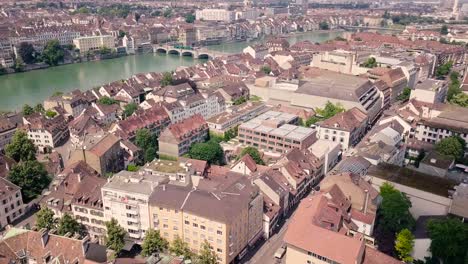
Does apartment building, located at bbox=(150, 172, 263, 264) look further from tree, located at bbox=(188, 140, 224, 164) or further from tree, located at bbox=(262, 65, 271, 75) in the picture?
tree, located at bbox=(262, 65, 271, 75)

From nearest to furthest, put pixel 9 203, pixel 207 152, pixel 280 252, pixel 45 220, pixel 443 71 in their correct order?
pixel 280 252 → pixel 45 220 → pixel 9 203 → pixel 207 152 → pixel 443 71

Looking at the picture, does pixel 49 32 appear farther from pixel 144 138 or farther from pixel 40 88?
pixel 144 138

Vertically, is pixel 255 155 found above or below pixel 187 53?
above

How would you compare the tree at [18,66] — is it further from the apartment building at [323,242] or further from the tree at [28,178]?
the apartment building at [323,242]

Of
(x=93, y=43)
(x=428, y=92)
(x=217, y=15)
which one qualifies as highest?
(x=217, y=15)

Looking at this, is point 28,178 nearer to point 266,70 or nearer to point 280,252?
point 280,252

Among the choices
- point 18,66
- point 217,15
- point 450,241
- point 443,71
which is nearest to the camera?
point 450,241

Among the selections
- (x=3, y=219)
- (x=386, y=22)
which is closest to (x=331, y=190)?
(x=3, y=219)

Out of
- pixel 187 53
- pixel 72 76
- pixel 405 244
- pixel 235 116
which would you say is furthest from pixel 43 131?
pixel 187 53
